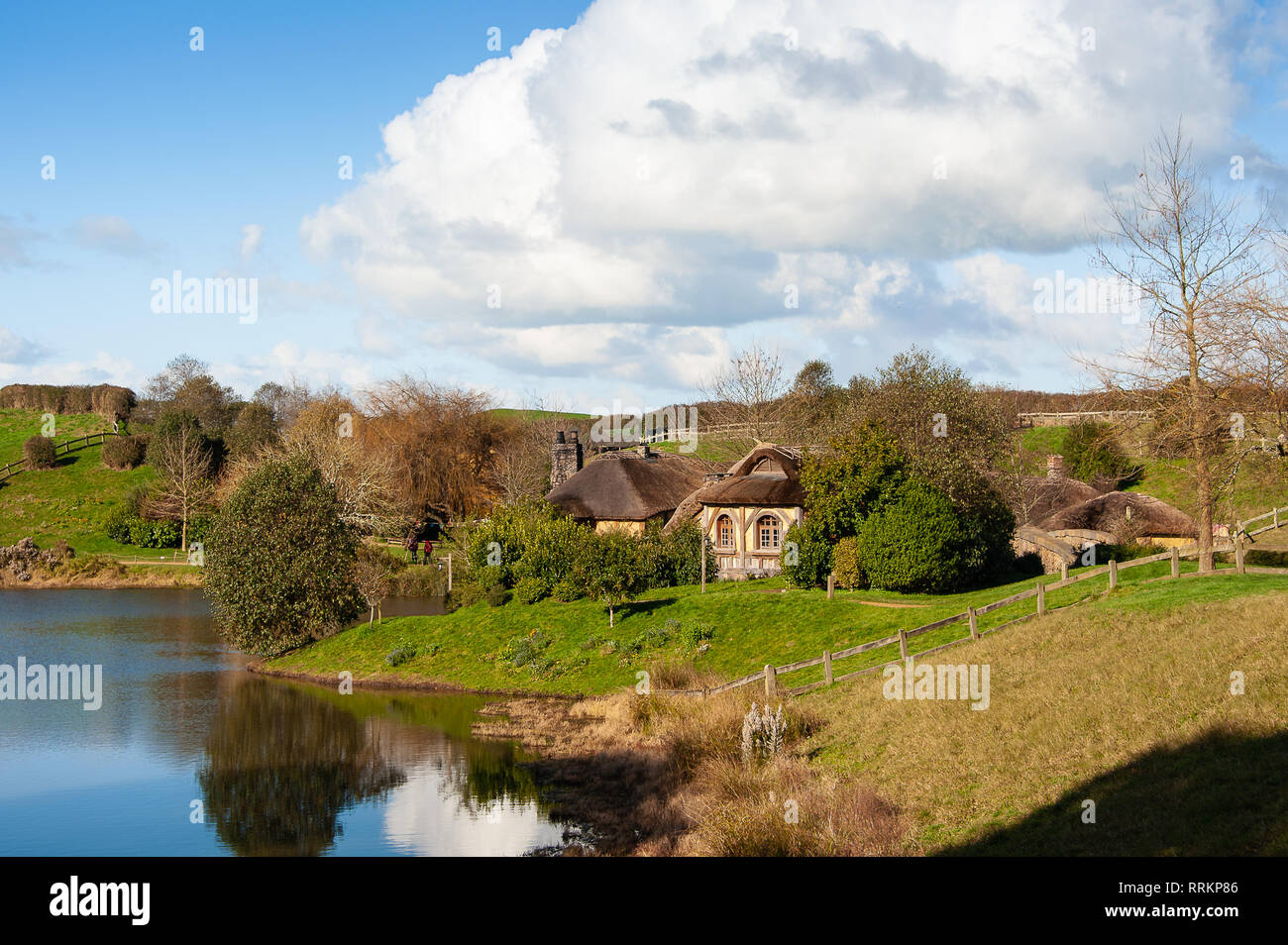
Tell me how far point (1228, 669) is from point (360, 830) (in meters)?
16.1

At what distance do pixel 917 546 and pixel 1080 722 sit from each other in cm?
1771

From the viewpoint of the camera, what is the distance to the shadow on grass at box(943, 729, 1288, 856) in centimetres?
1212

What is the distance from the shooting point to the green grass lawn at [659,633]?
94.1ft

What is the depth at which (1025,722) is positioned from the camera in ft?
60.4

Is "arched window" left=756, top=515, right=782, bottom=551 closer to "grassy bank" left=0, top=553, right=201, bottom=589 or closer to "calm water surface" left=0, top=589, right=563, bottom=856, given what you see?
"calm water surface" left=0, top=589, right=563, bottom=856

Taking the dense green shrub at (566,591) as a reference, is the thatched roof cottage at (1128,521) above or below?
above

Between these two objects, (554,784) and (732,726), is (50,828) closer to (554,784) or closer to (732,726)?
(554,784)

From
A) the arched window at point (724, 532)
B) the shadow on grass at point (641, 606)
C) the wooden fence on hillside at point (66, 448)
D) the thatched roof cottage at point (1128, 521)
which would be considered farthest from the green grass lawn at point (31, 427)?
the thatched roof cottage at point (1128, 521)

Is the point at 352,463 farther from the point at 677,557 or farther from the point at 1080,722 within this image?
the point at 1080,722

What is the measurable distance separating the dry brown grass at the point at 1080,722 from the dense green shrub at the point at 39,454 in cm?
7696

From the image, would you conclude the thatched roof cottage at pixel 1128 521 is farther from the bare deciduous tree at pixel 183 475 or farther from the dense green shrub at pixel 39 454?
the dense green shrub at pixel 39 454

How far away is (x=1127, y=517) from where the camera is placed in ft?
161

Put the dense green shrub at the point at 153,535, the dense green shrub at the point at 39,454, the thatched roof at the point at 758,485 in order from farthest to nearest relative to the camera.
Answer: the dense green shrub at the point at 39,454
the dense green shrub at the point at 153,535
the thatched roof at the point at 758,485
